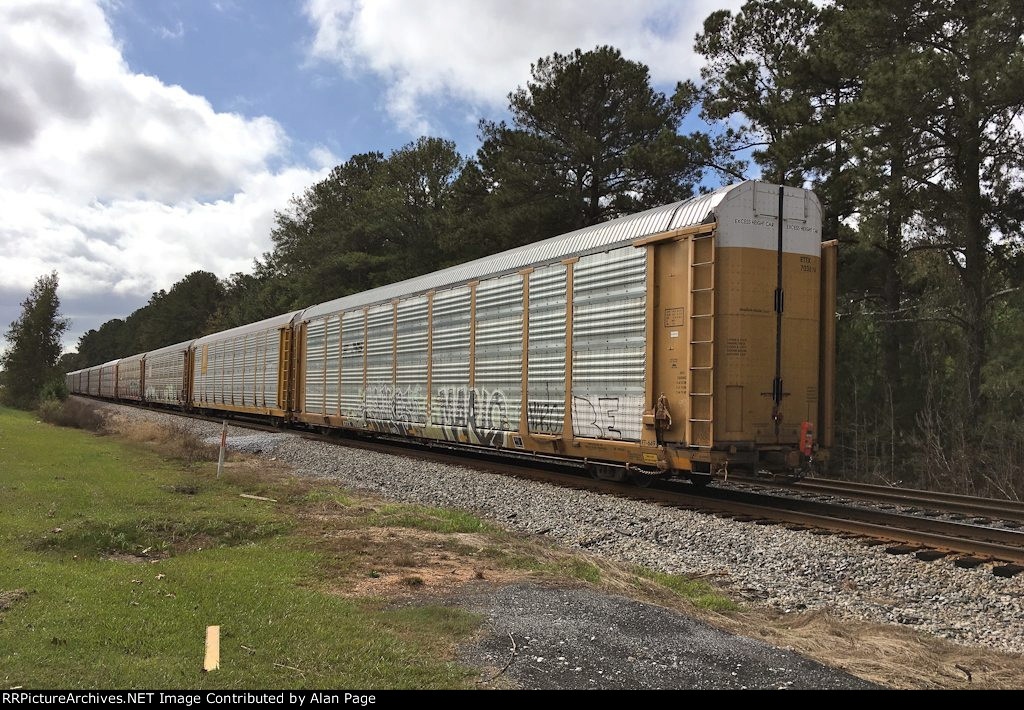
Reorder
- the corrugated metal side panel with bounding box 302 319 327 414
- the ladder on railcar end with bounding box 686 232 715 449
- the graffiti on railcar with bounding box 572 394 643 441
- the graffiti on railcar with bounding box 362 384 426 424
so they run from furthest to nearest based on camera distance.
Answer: the corrugated metal side panel with bounding box 302 319 327 414 < the graffiti on railcar with bounding box 362 384 426 424 < the graffiti on railcar with bounding box 572 394 643 441 < the ladder on railcar end with bounding box 686 232 715 449

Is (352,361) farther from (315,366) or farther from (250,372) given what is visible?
(250,372)

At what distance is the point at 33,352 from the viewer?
43.6m

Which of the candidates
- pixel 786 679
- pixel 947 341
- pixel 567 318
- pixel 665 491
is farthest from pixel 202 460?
pixel 947 341

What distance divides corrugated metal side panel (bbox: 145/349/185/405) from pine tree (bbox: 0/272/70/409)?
19.1 ft

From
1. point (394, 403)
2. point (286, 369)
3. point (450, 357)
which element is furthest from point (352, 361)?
point (450, 357)

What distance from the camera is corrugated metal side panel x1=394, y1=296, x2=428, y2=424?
50.3ft

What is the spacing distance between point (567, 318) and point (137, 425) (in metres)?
18.3

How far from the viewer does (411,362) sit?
621 inches

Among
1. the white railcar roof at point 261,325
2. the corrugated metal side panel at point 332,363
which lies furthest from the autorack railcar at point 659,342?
the white railcar roof at point 261,325

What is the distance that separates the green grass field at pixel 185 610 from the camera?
12.6 feet

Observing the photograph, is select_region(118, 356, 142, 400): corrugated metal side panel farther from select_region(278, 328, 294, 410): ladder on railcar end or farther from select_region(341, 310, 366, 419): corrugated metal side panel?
select_region(341, 310, 366, 419): corrugated metal side panel

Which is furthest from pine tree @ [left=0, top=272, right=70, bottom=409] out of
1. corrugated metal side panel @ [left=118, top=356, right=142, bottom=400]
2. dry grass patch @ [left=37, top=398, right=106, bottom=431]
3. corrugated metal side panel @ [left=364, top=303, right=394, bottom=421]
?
corrugated metal side panel @ [left=364, top=303, right=394, bottom=421]

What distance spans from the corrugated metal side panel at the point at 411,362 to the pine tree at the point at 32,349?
36.7 metres

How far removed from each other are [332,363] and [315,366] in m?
1.43
